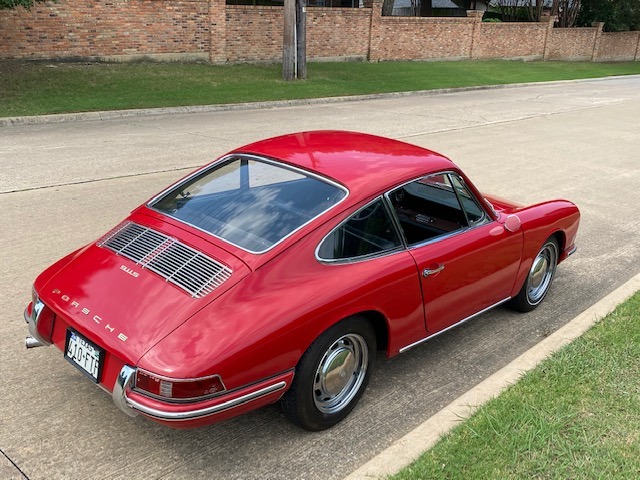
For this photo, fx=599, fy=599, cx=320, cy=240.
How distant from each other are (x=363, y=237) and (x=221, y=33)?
2120 cm

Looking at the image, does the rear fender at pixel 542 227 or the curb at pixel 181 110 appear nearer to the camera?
the rear fender at pixel 542 227

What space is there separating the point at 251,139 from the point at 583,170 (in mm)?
6033

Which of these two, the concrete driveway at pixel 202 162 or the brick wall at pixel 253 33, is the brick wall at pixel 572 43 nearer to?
the brick wall at pixel 253 33

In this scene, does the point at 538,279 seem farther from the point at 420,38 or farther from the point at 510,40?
the point at 510,40

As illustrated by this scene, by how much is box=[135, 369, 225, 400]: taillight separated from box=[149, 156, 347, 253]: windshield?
78cm

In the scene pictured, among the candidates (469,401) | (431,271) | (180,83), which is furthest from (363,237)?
(180,83)

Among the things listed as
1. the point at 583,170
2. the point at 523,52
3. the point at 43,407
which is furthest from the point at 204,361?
the point at 523,52

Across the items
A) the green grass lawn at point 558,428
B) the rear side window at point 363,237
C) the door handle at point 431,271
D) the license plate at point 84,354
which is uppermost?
the rear side window at point 363,237

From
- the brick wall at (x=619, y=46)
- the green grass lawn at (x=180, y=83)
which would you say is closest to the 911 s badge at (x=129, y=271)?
the green grass lawn at (x=180, y=83)

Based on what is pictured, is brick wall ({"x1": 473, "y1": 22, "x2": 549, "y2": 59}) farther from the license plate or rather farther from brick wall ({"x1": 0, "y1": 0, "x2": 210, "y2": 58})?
the license plate

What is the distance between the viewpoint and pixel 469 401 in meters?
3.57

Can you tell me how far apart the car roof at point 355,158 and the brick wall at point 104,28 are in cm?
1655

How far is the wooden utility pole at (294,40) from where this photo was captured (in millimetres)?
19422

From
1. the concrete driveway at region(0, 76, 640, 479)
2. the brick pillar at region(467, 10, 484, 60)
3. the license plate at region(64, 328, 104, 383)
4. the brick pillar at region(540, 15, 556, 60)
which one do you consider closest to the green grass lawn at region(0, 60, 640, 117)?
the concrete driveway at region(0, 76, 640, 479)
